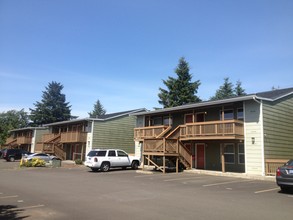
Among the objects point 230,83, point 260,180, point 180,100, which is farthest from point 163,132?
point 230,83

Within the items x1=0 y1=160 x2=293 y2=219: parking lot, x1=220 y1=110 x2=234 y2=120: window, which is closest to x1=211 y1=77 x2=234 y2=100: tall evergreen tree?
x1=220 y1=110 x2=234 y2=120: window

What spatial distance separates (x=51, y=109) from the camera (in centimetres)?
6950

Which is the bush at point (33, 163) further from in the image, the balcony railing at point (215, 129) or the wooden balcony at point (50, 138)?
the balcony railing at point (215, 129)

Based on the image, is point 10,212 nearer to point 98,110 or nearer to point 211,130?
point 211,130

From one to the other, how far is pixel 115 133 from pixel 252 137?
20181 mm

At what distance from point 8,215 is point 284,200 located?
8975 millimetres

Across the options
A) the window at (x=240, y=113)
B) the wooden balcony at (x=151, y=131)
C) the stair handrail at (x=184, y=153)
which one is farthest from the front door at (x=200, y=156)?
the window at (x=240, y=113)

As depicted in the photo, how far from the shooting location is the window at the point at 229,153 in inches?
865

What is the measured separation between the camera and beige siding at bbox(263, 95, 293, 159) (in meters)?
19.6

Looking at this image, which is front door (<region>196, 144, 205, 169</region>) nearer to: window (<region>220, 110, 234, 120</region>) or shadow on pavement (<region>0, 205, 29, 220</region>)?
window (<region>220, 110, 234, 120</region>)

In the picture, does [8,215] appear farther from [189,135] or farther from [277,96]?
[277,96]

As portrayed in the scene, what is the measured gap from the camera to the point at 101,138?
35.0m

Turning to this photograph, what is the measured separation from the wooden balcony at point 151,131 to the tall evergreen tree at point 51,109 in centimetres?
4703

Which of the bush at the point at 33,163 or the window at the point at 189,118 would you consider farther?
the bush at the point at 33,163
